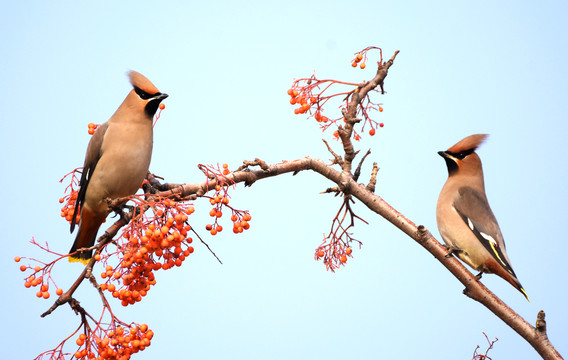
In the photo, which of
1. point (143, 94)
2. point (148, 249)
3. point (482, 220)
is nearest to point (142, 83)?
point (143, 94)

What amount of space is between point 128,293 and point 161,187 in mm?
832

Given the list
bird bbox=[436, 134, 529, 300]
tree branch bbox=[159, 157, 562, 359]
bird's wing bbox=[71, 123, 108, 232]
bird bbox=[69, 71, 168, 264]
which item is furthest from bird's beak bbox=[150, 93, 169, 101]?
bird bbox=[436, 134, 529, 300]

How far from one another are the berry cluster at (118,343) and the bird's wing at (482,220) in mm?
2029

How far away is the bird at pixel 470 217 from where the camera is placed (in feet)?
11.9

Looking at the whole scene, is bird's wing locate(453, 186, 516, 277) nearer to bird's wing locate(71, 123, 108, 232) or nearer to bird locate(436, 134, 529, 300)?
bird locate(436, 134, 529, 300)

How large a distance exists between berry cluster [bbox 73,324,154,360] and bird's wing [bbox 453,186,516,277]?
79.9 inches

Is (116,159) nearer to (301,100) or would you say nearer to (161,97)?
(161,97)

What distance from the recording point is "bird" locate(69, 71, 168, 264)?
350 centimetres

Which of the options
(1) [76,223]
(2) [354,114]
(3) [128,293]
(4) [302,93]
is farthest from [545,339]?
(1) [76,223]

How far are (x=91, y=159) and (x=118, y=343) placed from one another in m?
1.38

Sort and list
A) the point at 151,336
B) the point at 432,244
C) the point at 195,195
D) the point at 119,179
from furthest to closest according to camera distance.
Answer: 1. the point at 119,179
2. the point at 432,244
3. the point at 195,195
4. the point at 151,336

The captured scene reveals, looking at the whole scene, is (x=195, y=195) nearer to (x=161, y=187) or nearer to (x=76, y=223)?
(x=161, y=187)

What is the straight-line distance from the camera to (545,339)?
2.94m

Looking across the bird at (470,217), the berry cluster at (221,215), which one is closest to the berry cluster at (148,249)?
the berry cluster at (221,215)
